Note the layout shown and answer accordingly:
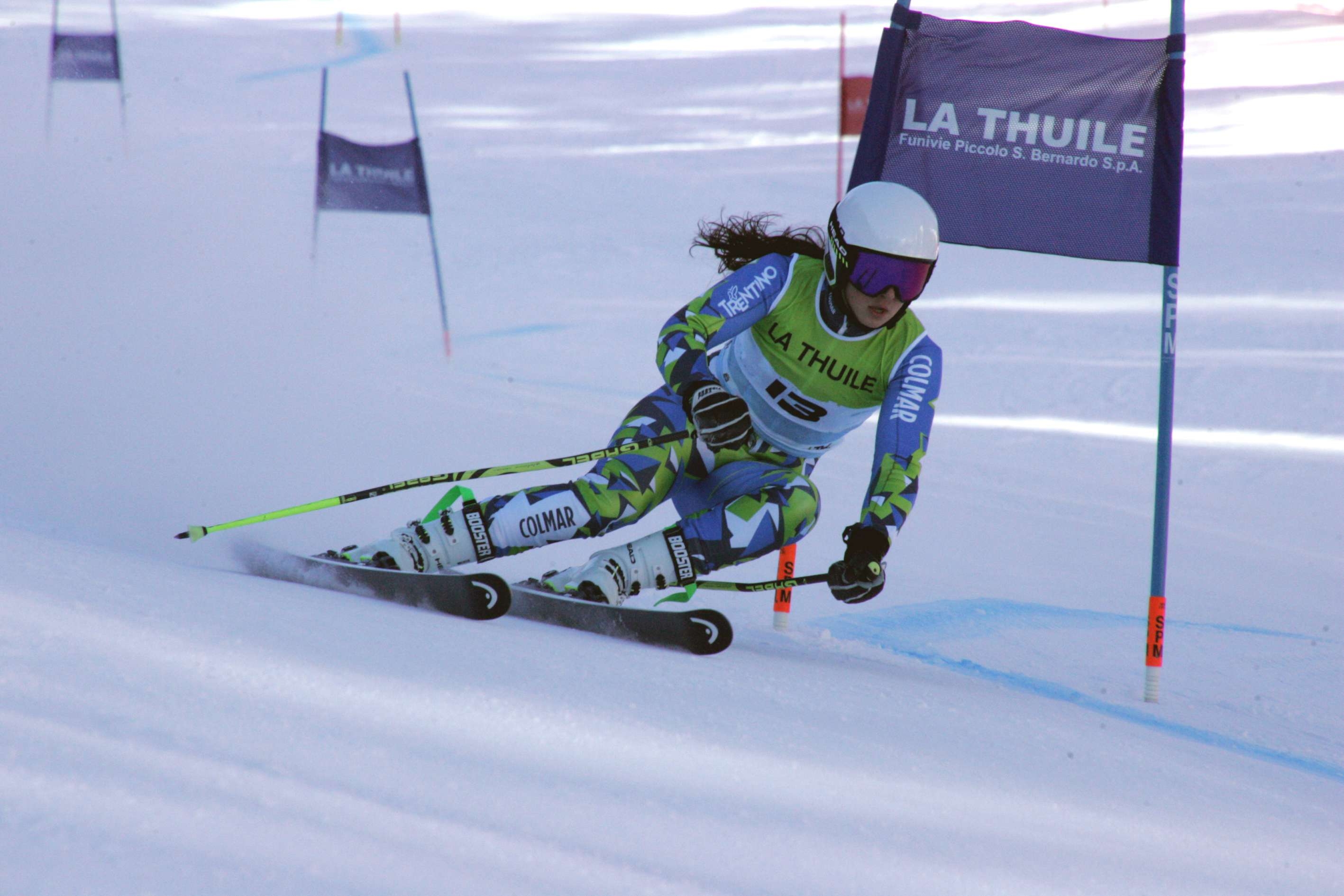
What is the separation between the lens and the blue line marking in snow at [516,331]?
8164 millimetres

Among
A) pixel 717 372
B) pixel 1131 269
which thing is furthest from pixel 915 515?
pixel 1131 269

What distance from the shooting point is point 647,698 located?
2.06m

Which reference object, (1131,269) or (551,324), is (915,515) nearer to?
(551,324)

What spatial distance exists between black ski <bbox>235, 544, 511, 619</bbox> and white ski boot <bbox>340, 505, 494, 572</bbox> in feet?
0.29

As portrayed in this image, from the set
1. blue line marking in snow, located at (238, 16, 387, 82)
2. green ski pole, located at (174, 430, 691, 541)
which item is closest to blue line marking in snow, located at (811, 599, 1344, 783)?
green ski pole, located at (174, 430, 691, 541)

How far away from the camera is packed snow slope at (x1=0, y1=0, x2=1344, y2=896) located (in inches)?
55.6

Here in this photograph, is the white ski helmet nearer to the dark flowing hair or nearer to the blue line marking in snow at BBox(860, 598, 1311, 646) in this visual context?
the dark flowing hair

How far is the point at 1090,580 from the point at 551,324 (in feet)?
16.0

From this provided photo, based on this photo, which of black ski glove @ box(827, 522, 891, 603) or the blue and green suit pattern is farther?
the blue and green suit pattern

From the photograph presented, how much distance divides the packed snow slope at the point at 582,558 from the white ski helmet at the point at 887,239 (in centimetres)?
95

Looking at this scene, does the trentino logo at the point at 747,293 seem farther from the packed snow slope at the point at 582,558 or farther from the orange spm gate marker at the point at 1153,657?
the orange spm gate marker at the point at 1153,657

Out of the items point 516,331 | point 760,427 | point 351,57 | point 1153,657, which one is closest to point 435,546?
point 760,427

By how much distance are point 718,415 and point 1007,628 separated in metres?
1.66

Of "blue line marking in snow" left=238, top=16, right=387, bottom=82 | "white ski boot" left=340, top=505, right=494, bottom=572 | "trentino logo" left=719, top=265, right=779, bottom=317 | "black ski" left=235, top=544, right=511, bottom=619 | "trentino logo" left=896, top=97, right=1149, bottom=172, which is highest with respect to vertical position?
"blue line marking in snow" left=238, top=16, right=387, bottom=82
